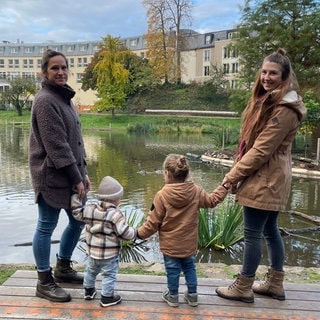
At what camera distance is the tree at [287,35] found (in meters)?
15.4

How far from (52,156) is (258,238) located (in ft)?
4.71

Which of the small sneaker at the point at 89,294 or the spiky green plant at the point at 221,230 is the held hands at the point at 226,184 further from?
the spiky green plant at the point at 221,230

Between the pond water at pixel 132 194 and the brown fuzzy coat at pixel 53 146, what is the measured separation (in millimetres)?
2607

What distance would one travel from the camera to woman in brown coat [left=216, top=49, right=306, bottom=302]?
247 centimetres

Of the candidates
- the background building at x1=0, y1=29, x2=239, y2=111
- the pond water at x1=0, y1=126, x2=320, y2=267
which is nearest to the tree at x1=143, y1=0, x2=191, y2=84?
the background building at x1=0, y1=29, x2=239, y2=111

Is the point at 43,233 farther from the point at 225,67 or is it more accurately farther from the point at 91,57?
the point at 91,57

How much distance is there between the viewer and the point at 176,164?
8.27ft

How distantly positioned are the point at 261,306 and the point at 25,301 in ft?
5.12

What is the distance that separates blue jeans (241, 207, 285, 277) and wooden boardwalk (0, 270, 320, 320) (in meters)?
0.24

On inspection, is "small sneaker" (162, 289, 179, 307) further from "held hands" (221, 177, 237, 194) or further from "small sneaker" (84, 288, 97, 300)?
"held hands" (221, 177, 237, 194)

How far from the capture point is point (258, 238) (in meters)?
2.61

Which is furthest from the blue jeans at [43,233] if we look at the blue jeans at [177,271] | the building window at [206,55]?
the building window at [206,55]

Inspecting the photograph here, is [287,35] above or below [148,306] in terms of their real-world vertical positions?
above

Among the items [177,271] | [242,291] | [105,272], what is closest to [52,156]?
[105,272]
